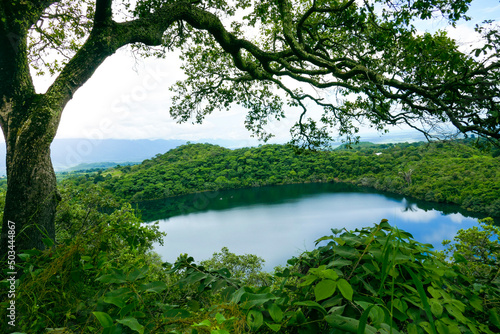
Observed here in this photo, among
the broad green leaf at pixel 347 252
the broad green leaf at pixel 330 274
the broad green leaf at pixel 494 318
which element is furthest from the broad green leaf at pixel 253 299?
the broad green leaf at pixel 494 318

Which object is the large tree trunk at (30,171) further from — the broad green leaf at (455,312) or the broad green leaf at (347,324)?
the broad green leaf at (455,312)

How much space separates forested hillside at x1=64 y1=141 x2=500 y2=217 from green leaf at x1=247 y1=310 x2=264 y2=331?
29795mm

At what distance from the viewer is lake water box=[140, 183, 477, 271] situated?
26.5 meters

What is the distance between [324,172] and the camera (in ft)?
179

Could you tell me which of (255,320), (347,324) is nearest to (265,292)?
(255,320)

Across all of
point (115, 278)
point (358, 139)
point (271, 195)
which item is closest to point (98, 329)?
point (115, 278)

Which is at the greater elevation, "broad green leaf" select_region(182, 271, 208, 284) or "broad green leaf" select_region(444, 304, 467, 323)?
"broad green leaf" select_region(444, 304, 467, 323)

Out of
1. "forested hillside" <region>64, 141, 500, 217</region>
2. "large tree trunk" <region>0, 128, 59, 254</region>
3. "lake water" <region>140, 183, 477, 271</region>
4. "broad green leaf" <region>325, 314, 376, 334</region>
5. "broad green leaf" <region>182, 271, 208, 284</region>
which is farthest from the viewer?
"forested hillside" <region>64, 141, 500, 217</region>

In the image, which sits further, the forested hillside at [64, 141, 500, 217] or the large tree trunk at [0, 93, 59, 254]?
the forested hillside at [64, 141, 500, 217]

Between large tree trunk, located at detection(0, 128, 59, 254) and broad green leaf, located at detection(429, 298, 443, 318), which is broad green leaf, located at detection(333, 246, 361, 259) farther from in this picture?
large tree trunk, located at detection(0, 128, 59, 254)

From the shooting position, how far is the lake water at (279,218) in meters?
26.5

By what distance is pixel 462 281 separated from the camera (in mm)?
828

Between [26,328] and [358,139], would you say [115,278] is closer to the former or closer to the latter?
[26,328]

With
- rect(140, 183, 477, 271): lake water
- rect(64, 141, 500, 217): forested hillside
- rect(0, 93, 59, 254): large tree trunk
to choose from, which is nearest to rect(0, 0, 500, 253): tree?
rect(0, 93, 59, 254): large tree trunk
